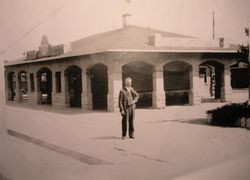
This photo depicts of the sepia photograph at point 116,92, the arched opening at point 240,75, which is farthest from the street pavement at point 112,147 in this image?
the arched opening at point 240,75

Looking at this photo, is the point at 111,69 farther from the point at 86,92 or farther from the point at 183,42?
the point at 183,42

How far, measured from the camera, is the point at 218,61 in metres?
5.09

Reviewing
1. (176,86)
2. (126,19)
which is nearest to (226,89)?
(176,86)

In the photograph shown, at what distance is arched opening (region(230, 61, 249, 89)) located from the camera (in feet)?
16.3

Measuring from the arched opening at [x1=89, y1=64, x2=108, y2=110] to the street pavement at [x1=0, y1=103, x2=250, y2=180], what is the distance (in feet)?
0.67

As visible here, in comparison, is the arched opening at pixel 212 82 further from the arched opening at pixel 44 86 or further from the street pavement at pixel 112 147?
the arched opening at pixel 44 86

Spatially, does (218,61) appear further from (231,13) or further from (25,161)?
(25,161)

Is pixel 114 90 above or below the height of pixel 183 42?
below

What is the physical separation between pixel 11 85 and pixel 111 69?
0.92 m

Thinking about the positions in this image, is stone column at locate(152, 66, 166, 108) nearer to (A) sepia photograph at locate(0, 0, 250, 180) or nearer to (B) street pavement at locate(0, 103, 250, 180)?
(A) sepia photograph at locate(0, 0, 250, 180)

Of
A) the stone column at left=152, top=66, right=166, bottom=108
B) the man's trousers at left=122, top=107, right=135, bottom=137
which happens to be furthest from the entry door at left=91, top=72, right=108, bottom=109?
the stone column at left=152, top=66, right=166, bottom=108

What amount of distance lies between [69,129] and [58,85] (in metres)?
0.55

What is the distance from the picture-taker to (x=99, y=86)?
4012 millimetres

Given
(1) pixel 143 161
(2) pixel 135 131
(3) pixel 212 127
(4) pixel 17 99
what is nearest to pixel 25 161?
(4) pixel 17 99
